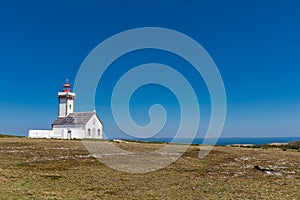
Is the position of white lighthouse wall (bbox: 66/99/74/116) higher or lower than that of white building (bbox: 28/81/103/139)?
higher

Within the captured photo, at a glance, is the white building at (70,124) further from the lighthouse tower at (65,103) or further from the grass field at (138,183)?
the grass field at (138,183)

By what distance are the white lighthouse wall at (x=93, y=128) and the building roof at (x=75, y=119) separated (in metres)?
1.16

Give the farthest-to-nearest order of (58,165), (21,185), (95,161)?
(95,161)
(58,165)
(21,185)

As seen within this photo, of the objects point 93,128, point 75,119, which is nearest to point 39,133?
point 75,119

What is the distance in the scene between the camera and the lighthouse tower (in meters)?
90.4

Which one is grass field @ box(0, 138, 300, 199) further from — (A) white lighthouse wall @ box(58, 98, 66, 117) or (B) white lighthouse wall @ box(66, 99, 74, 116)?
(A) white lighthouse wall @ box(58, 98, 66, 117)

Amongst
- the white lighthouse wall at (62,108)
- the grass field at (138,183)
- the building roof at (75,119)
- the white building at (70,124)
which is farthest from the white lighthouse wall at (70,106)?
the grass field at (138,183)

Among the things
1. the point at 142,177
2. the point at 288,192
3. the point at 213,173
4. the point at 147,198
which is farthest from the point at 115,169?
the point at 288,192

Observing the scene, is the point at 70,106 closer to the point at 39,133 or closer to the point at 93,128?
the point at 93,128

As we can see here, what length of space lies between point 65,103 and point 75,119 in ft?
26.2

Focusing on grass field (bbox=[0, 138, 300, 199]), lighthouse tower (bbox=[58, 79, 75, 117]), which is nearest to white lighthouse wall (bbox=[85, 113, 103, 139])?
lighthouse tower (bbox=[58, 79, 75, 117])

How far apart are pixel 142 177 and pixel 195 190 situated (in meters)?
5.59

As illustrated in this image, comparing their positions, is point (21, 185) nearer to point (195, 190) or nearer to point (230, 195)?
point (195, 190)

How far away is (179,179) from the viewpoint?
22297 mm
